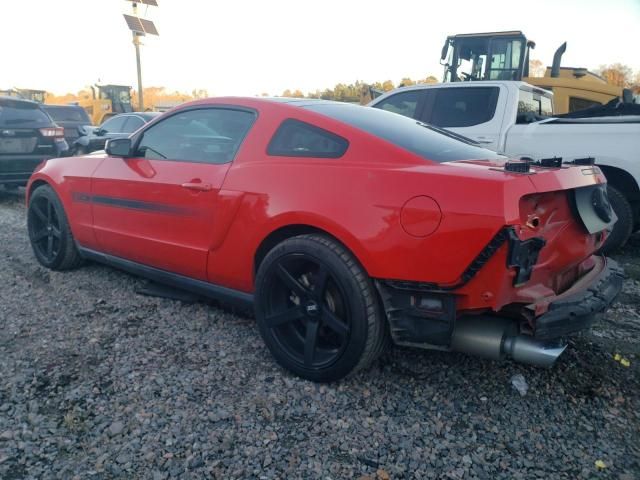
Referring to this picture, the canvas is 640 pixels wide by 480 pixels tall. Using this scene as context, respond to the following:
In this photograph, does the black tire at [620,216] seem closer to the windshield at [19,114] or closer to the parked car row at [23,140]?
the parked car row at [23,140]

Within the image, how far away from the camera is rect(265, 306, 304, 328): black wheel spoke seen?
271 centimetres

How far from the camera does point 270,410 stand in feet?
8.06

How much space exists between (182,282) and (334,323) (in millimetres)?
1318

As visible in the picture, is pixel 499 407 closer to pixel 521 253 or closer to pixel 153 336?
pixel 521 253

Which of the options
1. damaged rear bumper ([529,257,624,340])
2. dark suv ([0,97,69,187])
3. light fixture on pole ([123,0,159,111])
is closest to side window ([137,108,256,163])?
damaged rear bumper ([529,257,624,340])

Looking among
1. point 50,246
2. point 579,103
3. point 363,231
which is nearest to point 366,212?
point 363,231

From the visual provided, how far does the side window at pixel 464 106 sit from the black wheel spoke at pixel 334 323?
4.18m

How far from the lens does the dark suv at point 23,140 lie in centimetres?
767

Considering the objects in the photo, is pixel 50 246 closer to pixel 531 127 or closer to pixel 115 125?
pixel 531 127

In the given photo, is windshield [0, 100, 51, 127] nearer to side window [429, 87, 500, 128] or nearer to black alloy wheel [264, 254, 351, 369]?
side window [429, 87, 500, 128]

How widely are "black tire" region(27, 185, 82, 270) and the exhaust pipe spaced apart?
338 cm

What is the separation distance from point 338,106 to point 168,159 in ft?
3.93

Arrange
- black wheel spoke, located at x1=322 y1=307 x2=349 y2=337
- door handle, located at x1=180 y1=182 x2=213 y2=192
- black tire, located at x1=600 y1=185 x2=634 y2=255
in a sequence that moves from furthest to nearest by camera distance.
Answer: black tire, located at x1=600 y1=185 x2=634 y2=255
door handle, located at x1=180 y1=182 x2=213 y2=192
black wheel spoke, located at x1=322 y1=307 x2=349 y2=337

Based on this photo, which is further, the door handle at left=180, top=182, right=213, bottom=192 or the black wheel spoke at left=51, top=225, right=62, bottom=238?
the black wheel spoke at left=51, top=225, right=62, bottom=238
